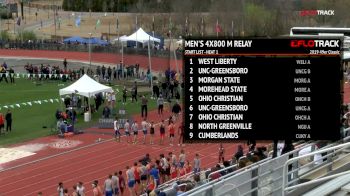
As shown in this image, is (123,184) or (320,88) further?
(123,184)

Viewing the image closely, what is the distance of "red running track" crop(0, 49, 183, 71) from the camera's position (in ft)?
173

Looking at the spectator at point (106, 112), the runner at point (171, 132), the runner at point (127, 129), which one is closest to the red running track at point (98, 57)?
the spectator at point (106, 112)

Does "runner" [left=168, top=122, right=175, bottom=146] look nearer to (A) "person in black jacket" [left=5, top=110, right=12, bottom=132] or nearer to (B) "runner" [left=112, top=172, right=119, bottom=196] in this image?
(B) "runner" [left=112, top=172, right=119, bottom=196]

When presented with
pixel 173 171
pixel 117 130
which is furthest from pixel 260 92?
pixel 117 130

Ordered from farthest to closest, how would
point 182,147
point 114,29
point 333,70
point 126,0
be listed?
point 126,0 < point 114,29 < point 182,147 < point 333,70

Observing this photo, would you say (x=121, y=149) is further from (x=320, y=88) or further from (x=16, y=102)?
(x=320, y=88)

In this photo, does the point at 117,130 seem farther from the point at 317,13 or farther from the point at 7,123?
the point at 317,13

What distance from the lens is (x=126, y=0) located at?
94000mm

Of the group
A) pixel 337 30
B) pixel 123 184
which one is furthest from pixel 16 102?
pixel 337 30

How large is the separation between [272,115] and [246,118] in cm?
44

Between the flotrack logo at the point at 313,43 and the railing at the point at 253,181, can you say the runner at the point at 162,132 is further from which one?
the railing at the point at 253,181

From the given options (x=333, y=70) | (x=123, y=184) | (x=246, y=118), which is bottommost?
(x=123, y=184)

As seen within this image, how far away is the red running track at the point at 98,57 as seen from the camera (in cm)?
5259

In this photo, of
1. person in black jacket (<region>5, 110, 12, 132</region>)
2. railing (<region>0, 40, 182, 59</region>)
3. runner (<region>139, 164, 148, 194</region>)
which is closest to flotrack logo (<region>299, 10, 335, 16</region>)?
railing (<region>0, 40, 182, 59</region>)
